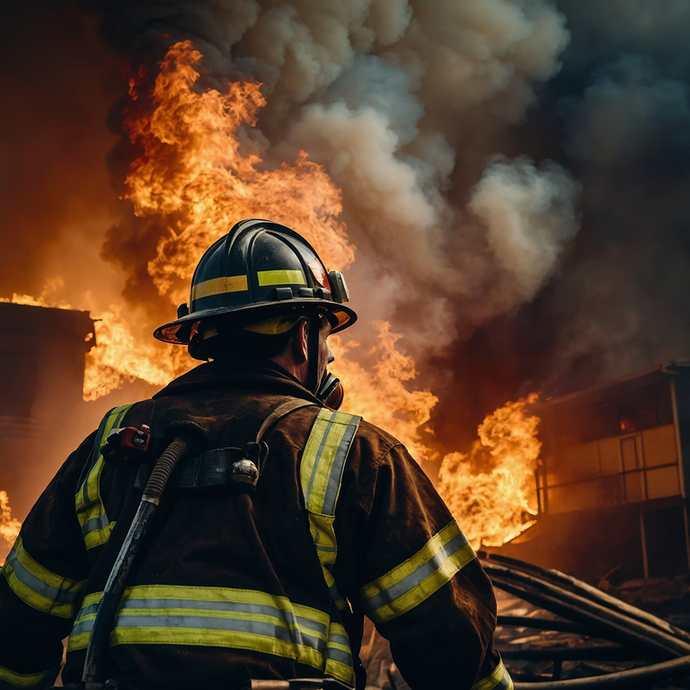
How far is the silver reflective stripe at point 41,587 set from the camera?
202cm

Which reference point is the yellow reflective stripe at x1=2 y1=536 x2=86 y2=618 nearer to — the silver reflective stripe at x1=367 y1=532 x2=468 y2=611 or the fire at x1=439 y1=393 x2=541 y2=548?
the silver reflective stripe at x1=367 y1=532 x2=468 y2=611

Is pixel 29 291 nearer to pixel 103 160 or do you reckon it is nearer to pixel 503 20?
pixel 103 160

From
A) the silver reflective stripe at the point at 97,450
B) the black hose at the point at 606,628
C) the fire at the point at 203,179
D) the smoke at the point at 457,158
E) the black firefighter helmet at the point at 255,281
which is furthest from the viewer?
the smoke at the point at 457,158

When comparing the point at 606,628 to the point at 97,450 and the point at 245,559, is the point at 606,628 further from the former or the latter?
the point at 97,450

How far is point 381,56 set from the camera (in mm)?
17078

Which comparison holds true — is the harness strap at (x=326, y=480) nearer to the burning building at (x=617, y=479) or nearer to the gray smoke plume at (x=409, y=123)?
the gray smoke plume at (x=409, y=123)

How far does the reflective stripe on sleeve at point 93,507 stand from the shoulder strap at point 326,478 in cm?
59

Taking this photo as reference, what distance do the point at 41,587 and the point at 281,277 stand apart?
133cm

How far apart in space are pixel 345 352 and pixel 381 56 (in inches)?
357

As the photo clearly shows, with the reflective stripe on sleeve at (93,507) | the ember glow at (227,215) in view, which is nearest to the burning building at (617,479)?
the ember glow at (227,215)

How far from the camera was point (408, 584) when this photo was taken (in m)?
1.74

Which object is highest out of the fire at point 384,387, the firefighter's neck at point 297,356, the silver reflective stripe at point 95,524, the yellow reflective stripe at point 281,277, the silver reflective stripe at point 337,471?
the fire at point 384,387

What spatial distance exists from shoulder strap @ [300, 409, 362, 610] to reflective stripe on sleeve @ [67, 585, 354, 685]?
14 cm

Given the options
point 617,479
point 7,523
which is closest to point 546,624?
point 617,479
